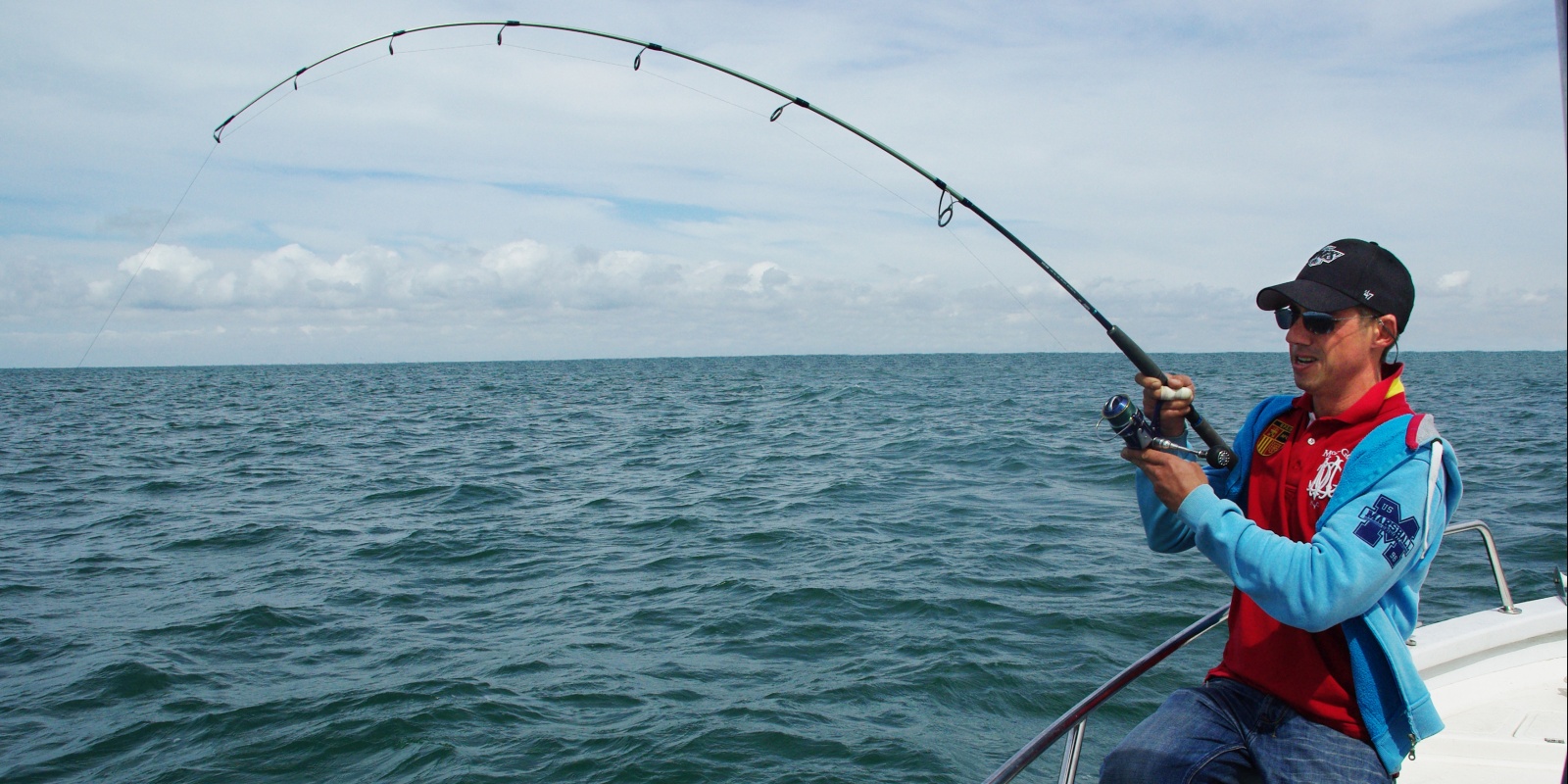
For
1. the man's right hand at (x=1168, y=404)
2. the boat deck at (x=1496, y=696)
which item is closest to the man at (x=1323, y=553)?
the man's right hand at (x=1168, y=404)

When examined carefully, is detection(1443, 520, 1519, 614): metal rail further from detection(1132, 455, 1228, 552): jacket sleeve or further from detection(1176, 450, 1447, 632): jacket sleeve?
detection(1176, 450, 1447, 632): jacket sleeve

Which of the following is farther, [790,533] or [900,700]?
[790,533]

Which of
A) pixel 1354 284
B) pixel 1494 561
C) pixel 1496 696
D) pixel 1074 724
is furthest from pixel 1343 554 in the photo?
pixel 1494 561

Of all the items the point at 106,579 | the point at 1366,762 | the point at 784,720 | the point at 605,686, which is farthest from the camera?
the point at 106,579

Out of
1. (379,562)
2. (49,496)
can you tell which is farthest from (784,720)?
(49,496)

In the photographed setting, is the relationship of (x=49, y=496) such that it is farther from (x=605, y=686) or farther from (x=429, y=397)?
(x=429, y=397)

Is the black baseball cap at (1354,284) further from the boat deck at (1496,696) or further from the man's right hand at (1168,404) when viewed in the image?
the boat deck at (1496,696)

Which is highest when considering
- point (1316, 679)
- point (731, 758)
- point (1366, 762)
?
point (1316, 679)

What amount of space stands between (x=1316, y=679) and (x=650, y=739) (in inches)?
164

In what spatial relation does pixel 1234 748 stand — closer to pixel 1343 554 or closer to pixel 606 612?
pixel 1343 554

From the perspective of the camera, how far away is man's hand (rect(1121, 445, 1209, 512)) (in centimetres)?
212

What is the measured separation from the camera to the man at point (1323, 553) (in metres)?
1.92

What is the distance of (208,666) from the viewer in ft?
22.3

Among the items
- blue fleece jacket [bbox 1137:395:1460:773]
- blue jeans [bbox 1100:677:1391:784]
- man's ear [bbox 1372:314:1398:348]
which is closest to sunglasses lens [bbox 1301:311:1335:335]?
man's ear [bbox 1372:314:1398:348]
